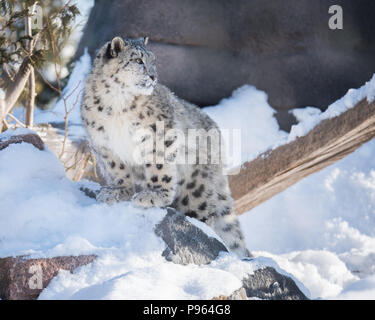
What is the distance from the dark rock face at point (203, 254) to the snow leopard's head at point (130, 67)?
2.97ft

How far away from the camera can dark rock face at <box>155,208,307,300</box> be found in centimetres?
288

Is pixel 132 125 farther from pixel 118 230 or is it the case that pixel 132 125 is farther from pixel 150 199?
pixel 118 230

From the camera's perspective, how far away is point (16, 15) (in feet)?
14.0

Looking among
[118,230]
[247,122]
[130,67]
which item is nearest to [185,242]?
[118,230]

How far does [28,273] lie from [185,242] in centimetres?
93

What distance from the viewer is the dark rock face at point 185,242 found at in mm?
2918

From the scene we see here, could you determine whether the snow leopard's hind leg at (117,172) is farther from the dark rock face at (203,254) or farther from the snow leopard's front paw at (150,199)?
the dark rock face at (203,254)

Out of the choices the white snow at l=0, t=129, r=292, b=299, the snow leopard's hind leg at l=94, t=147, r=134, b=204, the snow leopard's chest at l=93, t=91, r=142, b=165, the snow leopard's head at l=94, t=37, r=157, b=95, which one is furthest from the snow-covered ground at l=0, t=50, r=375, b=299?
the snow leopard's head at l=94, t=37, r=157, b=95

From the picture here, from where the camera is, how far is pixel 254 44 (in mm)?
6742

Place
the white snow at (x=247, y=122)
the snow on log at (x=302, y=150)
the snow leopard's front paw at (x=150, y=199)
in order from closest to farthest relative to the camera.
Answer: the snow leopard's front paw at (x=150, y=199)
the snow on log at (x=302, y=150)
the white snow at (x=247, y=122)

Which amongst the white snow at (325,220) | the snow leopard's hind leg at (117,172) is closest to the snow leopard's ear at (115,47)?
the snow leopard's hind leg at (117,172)

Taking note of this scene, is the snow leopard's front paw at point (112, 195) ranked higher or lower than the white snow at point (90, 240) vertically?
higher
